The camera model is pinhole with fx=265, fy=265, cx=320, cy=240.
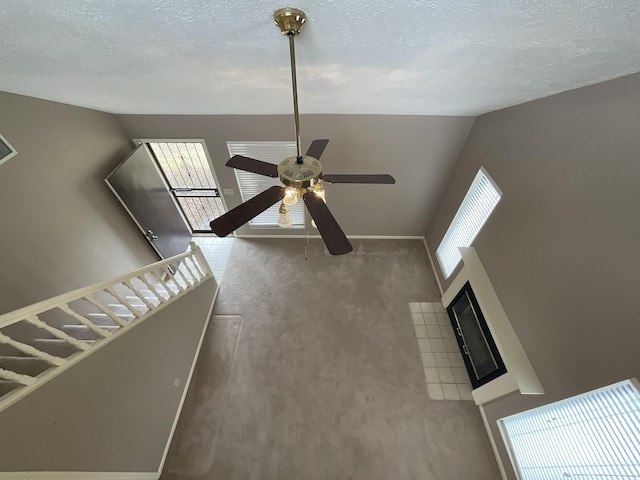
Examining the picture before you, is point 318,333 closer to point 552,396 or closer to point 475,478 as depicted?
point 475,478

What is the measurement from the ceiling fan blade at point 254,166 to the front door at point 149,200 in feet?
6.81

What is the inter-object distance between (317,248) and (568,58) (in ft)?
11.6

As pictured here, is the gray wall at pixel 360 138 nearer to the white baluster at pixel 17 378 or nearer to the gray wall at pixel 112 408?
the gray wall at pixel 112 408

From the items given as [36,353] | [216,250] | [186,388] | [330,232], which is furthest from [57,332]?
[216,250]

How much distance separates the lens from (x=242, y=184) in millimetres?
3771

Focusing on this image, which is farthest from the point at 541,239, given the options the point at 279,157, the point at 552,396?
the point at 279,157

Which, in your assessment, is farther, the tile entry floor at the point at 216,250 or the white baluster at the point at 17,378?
the tile entry floor at the point at 216,250

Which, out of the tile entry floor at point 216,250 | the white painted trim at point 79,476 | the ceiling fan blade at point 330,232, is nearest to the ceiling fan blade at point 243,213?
the ceiling fan blade at point 330,232

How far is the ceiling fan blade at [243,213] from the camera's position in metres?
1.21

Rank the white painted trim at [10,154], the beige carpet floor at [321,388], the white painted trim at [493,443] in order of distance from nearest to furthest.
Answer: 1. the white painted trim at [10,154]
2. the white painted trim at [493,443]
3. the beige carpet floor at [321,388]

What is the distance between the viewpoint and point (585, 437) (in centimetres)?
164

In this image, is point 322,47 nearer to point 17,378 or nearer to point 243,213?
point 243,213

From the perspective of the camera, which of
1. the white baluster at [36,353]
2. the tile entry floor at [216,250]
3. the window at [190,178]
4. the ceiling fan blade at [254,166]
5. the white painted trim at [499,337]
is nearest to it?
the white baluster at [36,353]

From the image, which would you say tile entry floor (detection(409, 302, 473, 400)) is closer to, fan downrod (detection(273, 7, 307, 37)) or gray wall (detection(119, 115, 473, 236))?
gray wall (detection(119, 115, 473, 236))
